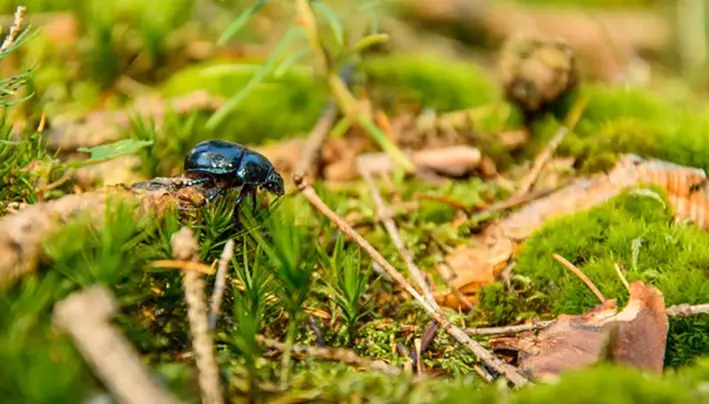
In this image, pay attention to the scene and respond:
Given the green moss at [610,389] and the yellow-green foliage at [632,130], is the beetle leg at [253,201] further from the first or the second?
the yellow-green foliage at [632,130]

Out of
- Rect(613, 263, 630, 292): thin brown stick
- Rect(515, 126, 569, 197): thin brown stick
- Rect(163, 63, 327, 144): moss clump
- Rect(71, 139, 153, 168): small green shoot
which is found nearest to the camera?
Rect(613, 263, 630, 292): thin brown stick

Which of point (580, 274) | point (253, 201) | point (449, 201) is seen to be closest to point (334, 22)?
point (449, 201)

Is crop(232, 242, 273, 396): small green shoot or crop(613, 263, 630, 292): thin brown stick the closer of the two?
crop(232, 242, 273, 396): small green shoot

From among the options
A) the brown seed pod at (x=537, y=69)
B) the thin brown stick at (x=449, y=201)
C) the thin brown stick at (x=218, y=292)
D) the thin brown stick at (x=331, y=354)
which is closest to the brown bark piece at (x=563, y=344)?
the thin brown stick at (x=331, y=354)

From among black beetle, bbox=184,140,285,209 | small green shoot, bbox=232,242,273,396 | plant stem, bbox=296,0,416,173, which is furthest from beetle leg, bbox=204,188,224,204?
plant stem, bbox=296,0,416,173

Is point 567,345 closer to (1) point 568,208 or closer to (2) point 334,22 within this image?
(1) point 568,208

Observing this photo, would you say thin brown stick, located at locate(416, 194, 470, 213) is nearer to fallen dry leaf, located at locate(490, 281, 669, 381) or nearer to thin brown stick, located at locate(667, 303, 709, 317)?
fallen dry leaf, located at locate(490, 281, 669, 381)
